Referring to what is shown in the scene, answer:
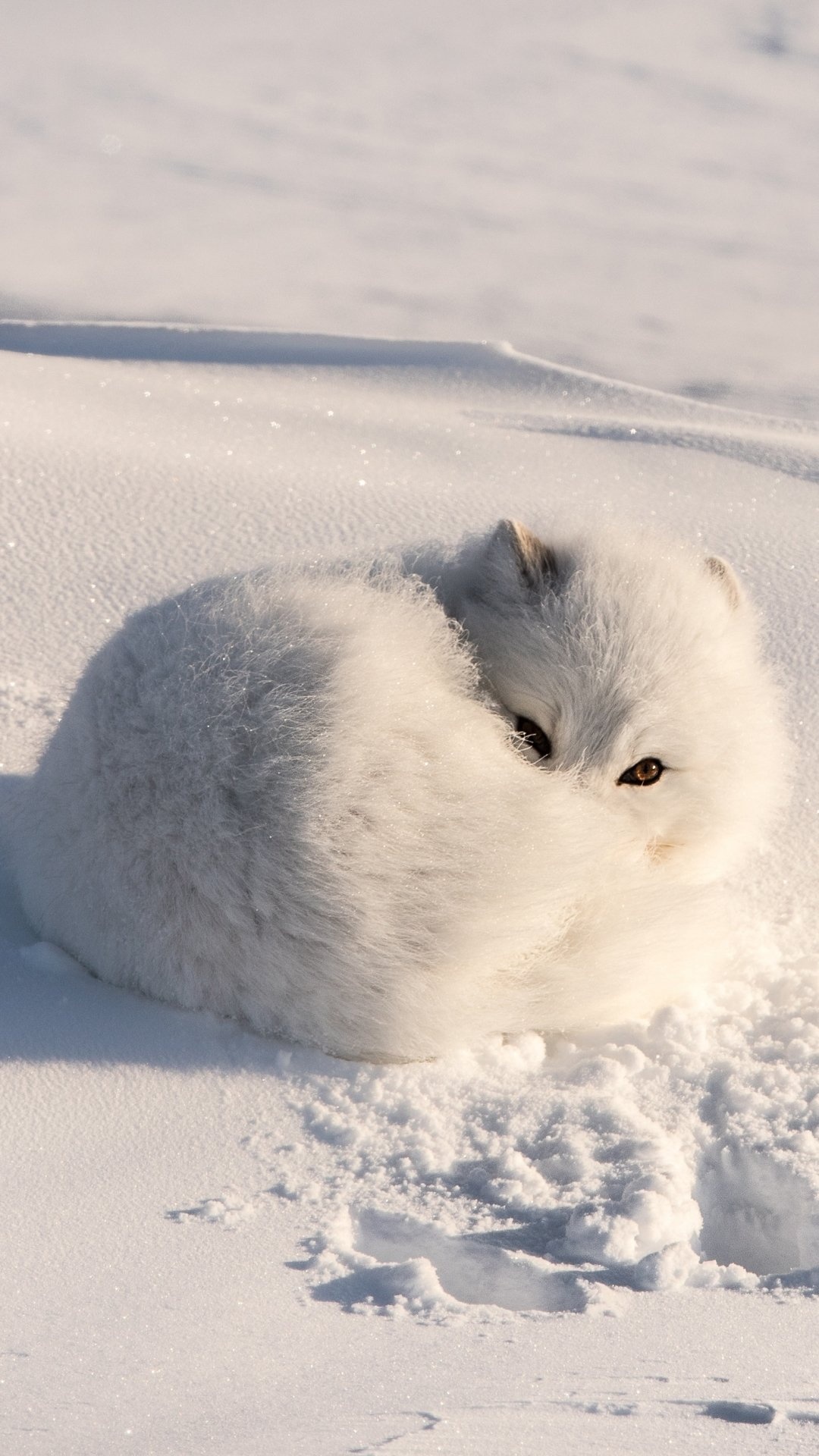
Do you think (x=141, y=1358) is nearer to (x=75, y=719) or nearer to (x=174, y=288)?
(x=75, y=719)

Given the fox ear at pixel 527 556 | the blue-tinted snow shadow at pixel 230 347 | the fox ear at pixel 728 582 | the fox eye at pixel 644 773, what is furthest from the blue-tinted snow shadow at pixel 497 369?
the fox eye at pixel 644 773

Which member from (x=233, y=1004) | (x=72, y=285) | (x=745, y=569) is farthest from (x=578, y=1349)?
(x=72, y=285)

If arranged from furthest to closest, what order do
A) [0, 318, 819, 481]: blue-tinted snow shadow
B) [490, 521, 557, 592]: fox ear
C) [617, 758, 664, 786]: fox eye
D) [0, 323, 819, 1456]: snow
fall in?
[0, 318, 819, 481]: blue-tinted snow shadow < [490, 521, 557, 592]: fox ear < [617, 758, 664, 786]: fox eye < [0, 323, 819, 1456]: snow

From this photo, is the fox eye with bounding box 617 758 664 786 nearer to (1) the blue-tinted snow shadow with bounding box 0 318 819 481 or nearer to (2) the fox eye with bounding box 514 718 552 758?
(2) the fox eye with bounding box 514 718 552 758

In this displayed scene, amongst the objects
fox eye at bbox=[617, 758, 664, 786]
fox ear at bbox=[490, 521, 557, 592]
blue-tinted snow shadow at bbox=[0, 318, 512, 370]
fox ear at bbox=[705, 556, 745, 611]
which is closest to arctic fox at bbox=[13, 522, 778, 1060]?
fox eye at bbox=[617, 758, 664, 786]

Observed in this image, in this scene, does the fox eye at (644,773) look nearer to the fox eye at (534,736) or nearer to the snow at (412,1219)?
the fox eye at (534,736)

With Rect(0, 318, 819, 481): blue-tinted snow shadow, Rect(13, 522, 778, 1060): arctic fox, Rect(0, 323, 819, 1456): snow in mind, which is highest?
Rect(0, 318, 819, 481): blue-tinted snow shadow

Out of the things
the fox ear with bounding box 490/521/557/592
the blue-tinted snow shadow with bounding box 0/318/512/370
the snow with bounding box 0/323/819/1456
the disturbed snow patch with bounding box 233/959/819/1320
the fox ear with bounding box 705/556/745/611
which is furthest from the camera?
the blue-tinted snow shadow with bounding box 0/318/512/370
